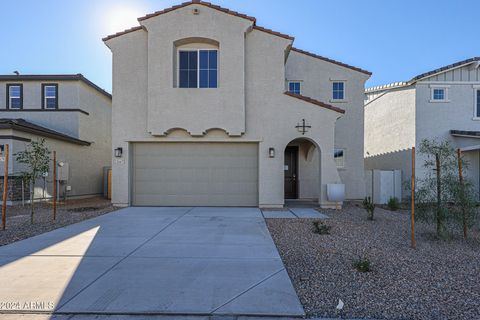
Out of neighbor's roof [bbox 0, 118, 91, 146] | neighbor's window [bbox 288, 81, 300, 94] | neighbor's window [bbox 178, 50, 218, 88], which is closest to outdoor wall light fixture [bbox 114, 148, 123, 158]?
neighbor's window [bbox 178, 50, 218, 88]

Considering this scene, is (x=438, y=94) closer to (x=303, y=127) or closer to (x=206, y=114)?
(x=303, y=127)

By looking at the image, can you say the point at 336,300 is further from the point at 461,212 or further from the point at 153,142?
the point at 153,142

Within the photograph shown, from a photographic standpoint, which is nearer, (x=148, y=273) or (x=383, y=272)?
(x=148, y=273)

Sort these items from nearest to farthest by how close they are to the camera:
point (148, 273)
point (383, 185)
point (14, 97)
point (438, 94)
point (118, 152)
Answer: point (148, 273) < point (118, 152) < point (383, 185) < point (438, 94) < point (14, 97)

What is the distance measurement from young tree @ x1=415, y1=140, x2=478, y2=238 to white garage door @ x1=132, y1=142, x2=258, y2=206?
6099 mm

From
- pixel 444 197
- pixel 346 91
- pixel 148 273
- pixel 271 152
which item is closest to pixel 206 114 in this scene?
pixel 271 152

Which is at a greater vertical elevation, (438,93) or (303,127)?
(438,93)

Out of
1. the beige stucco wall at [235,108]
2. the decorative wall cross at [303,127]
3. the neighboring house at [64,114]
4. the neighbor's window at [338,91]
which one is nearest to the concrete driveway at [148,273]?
the beige stucco wall at [235,108]

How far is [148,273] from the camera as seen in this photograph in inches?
179

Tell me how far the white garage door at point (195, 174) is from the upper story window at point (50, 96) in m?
8.06

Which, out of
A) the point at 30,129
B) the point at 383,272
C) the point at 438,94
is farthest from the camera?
the point at 438,94

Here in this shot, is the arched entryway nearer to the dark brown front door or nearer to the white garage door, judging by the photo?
the dark brown front door

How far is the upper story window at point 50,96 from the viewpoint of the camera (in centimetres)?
1652

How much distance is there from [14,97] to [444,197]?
20.3 m
